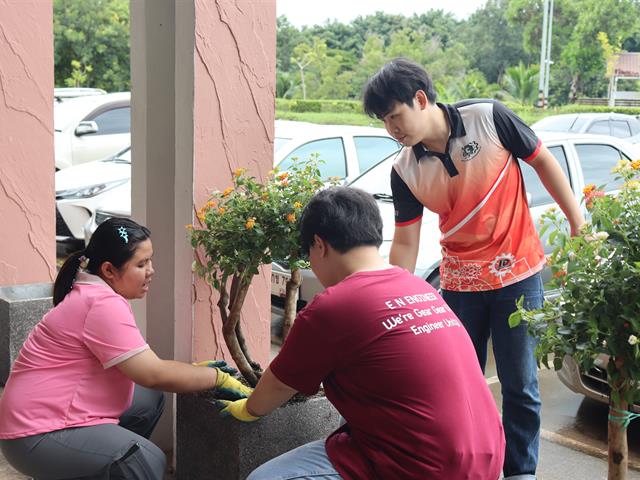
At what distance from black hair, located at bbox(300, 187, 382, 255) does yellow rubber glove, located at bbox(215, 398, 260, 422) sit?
0.78 m

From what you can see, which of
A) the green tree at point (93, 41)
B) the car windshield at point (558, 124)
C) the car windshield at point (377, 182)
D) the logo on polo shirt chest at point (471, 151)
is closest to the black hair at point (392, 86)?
the logo on polo shirt chest at point (471, 151)

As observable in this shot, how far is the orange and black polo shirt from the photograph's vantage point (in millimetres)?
3164

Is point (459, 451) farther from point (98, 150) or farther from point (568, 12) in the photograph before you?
point (568, 12)

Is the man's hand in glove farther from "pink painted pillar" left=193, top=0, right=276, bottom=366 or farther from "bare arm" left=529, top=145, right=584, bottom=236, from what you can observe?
"bare arm" left=529, top=145, right=584, bottom=236

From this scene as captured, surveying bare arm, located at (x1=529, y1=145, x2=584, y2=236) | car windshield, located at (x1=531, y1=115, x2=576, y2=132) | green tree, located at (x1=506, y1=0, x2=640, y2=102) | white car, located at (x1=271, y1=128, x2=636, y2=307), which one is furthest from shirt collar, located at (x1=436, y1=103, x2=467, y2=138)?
green tree, located at (x1=506, y1=0, x2=640, y2=102)

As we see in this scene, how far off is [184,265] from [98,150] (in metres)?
9.22

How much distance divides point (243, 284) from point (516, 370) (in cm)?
114

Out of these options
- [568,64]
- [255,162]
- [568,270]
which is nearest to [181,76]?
[255,162]

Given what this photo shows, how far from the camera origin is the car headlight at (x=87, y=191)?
8859 mm

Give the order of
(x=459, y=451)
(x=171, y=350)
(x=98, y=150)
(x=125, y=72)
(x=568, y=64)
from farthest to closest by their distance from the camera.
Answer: (x=568, y=64), (x=125, y=72), (x=98, y=150), (x=171, y=350), (x=459, y=451)

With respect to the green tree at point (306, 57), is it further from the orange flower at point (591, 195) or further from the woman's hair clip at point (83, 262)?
the orange flower at point (591, 195)

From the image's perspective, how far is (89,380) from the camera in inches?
110

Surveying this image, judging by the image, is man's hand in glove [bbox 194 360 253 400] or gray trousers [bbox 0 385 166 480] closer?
gray trousers [bbox 0 385 166 480]

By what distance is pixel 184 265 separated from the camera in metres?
3.49
